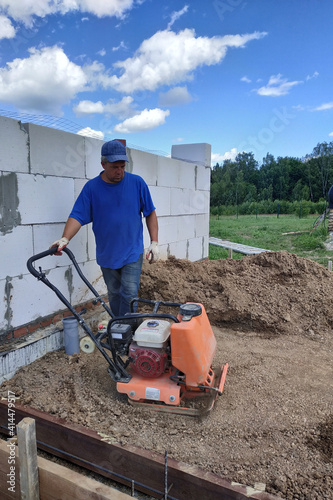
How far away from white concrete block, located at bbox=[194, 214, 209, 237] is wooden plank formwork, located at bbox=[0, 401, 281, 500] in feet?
15.3

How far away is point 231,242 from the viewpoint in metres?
13.4

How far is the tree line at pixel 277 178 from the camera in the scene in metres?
34.6

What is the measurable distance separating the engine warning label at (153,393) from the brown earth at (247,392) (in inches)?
5.8

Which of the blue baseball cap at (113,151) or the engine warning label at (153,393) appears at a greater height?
the blue baseball cap at (113,151)

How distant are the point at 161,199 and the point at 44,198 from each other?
2288 mm

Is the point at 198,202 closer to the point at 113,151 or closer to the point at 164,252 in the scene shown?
the point at 164,252

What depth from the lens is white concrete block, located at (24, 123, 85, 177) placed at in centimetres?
317

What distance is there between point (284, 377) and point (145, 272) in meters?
2.19

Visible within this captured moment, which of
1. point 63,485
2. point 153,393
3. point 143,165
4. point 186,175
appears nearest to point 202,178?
point 186,175

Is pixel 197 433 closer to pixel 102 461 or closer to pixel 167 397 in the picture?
pixel 167 397

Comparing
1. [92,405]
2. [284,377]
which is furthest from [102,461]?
[284,377]

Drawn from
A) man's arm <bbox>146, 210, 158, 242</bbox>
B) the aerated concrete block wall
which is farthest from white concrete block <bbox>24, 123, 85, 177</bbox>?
man's arm <bbox>146, 210, 158, 242</bbox>

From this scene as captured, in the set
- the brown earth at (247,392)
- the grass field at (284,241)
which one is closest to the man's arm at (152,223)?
the brown earth at (247,392)

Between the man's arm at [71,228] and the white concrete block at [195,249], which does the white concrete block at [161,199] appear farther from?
the man's arm at [71,228]
